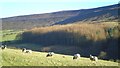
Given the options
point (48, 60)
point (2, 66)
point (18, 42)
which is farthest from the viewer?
point (18, 42)

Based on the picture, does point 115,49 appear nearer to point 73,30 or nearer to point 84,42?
point 84,42

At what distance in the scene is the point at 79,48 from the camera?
109 m

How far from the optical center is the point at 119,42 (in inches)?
3450

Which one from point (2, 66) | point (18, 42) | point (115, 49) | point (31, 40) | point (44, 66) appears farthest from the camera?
point (31, 40)

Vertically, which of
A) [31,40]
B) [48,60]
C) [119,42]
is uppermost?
[48,60]

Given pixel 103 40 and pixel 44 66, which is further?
pixel 103 40

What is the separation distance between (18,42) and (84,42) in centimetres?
3589

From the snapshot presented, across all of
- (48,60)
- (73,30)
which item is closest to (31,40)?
(73,30)

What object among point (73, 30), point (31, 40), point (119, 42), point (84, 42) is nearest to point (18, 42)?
point (31, 40)

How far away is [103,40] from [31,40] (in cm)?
5016

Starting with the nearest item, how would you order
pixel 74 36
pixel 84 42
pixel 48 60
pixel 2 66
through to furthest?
pixel 2 66
pixel 48 60
pixel 84 42
pixel 74 36

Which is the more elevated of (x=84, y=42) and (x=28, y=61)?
(x=28, y=61)

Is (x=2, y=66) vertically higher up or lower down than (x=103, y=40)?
higher up

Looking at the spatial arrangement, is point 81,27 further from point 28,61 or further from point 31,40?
point 28,61
